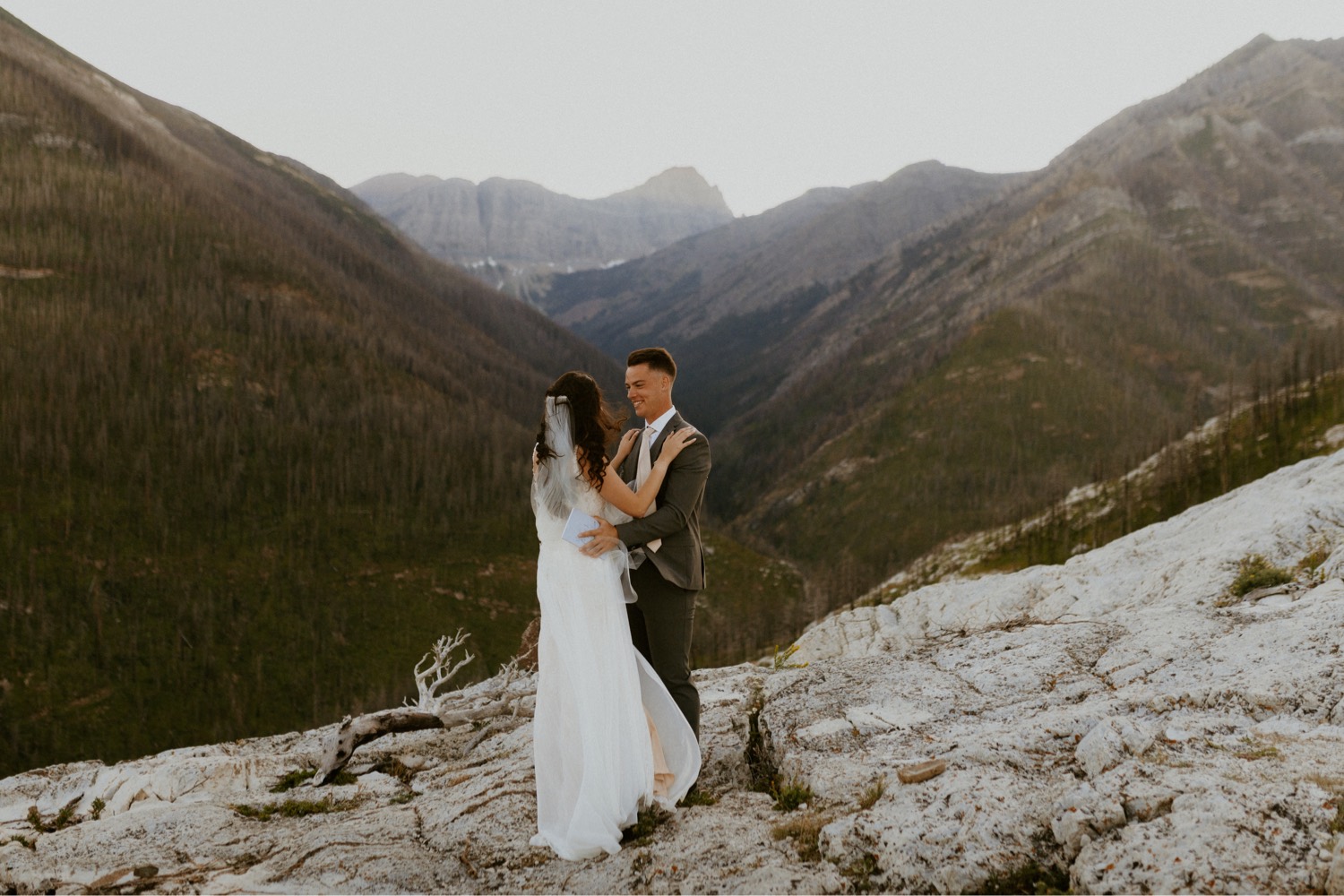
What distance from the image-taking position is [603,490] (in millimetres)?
8531

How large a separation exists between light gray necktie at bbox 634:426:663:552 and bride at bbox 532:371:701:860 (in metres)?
0.28

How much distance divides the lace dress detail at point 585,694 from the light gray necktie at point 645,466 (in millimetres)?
378

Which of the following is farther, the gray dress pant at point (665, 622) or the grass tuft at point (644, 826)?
the gray dress pant at point (665, 622)

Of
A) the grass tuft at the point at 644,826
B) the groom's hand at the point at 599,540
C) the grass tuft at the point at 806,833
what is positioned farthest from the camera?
the groom's hand at the point at 599,540

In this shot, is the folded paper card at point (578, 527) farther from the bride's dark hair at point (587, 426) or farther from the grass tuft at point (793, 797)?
the grass tuft at point (793, 797)

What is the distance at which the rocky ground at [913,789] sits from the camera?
246 inches

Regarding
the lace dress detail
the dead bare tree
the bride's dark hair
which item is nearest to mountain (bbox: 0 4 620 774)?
the dead bare tree

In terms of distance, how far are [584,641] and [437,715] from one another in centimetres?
711

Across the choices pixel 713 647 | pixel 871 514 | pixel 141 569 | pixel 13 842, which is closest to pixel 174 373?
pixel 141 569

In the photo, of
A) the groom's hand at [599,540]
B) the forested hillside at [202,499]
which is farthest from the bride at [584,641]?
the forested hillside at [202,499]

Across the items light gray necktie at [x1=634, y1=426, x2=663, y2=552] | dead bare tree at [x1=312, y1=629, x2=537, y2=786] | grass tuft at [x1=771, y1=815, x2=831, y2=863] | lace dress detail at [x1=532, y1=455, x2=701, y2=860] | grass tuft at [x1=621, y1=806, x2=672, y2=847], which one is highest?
light gray necktie at [x1=634, y1=426, x2=663, y2=552]

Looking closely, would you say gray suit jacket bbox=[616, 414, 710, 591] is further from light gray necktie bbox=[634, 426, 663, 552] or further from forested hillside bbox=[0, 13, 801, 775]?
forested hillside bbox=[0, 13, 801, 775]

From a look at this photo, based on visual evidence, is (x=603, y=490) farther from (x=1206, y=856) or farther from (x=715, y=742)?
(x=1206, y=856)

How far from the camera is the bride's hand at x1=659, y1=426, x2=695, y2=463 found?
8430mm
